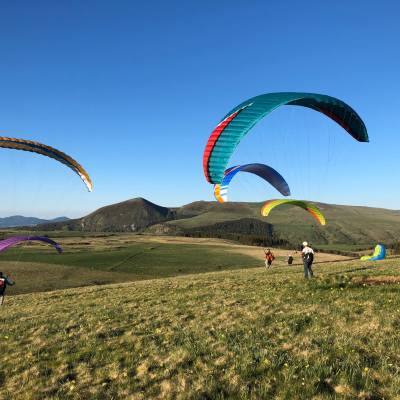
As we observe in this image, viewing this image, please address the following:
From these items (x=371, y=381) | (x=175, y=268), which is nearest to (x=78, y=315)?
(x=371, y=381)

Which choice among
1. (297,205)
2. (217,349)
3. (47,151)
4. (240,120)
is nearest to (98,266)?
(47,151)

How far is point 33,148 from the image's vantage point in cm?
2389

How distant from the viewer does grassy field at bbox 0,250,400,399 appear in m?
7.49

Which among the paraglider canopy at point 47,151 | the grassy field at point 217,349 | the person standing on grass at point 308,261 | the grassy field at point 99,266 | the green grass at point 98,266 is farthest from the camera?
the green grass at point 98,266

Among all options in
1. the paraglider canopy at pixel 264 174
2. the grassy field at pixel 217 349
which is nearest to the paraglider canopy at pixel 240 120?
the grassy field at pixel 217 349

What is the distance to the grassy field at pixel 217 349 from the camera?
7.49m

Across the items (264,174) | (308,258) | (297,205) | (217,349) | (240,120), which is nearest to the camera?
(217,349)

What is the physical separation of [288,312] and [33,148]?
19.1 m

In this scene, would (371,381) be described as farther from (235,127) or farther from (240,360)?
(235,127)

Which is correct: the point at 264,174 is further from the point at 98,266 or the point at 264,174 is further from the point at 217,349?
the point at 98,266

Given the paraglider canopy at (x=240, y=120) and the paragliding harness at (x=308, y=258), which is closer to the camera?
the paraglider canopy at (x=240, y=120)

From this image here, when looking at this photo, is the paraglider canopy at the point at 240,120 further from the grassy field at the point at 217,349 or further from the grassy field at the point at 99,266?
the grassy field at the point at 99,266

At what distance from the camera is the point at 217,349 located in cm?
956

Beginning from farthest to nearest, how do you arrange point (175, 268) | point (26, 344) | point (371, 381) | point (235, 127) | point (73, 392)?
point (175, 268)
point (235, 127)
point (26, 344)
point (73, 392)
point (371, 381)
